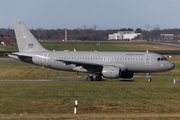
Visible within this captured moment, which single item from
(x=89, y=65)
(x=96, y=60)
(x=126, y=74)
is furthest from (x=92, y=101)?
(x=126, y=74)

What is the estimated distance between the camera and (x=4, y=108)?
72.5 ft

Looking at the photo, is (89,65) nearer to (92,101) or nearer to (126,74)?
(126,74)

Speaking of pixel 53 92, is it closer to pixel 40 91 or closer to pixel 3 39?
pixel 40 91

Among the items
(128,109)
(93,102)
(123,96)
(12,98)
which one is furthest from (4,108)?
(123,96)

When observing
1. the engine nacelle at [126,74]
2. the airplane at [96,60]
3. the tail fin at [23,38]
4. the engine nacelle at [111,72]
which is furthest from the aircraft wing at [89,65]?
the tail fin at [23,38]

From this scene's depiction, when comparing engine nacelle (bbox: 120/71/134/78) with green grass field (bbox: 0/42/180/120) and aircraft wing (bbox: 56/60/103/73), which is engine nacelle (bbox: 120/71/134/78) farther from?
green grass field (bbox: 0/42/180/120)

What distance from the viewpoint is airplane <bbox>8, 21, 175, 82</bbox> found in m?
38.0

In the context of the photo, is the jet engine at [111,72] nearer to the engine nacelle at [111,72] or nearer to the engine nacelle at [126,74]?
the engine nacelle at [111,72]

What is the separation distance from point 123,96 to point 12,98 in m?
10.8

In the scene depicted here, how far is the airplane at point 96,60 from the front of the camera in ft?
125

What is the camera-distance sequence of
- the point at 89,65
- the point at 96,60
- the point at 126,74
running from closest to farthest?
the point at 89,65, the point at 96,60, the point at 126,74

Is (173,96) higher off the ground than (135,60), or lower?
lower

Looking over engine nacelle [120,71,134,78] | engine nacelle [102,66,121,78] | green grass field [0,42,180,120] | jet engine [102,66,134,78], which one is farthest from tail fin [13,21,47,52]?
engine nacelle [120,71,134,78]

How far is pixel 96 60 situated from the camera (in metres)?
39.1
